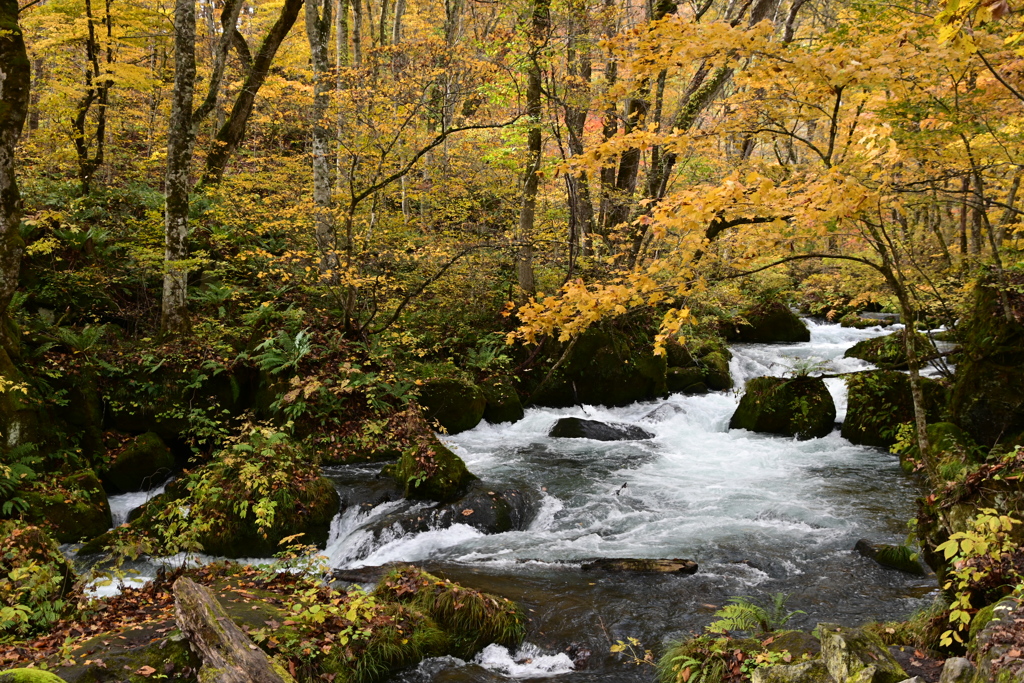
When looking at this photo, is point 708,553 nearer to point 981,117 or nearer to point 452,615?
point 452,615

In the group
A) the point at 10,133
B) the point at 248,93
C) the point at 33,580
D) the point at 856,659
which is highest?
the point at 248,93

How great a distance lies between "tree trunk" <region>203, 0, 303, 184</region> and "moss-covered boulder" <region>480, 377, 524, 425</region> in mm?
8507

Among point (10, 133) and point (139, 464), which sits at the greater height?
point (10, 133)

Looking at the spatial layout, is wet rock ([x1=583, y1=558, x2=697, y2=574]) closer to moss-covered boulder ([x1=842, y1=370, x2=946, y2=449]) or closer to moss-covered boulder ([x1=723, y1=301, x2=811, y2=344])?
moss-covered boulder ([x1=842, y1=370, x2=946, y2=449])

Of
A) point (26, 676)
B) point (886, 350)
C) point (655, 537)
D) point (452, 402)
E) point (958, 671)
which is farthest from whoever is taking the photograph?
point (886, 350)

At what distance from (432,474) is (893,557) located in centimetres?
576

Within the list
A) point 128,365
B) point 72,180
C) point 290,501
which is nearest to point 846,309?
point 290,501

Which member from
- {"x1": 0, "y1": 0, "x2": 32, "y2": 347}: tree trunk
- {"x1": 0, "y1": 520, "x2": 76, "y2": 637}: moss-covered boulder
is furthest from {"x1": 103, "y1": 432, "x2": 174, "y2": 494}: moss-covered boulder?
{"x1": 0, "y1": 520, "x2": 76, "y2": 637}: moss-covered boulder

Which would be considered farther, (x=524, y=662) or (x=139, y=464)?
(x=139, y=464)

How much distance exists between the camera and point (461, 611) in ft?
17.4

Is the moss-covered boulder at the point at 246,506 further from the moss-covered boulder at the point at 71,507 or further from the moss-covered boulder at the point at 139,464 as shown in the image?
the moss-covered boulder at the point at 139,464

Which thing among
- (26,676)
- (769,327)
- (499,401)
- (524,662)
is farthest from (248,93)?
(769,327)

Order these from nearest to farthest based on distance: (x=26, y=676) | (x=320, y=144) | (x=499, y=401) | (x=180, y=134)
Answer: (x=26, y=676), (x=180, y=134), (x=320, y=144), (x=499, y=401)

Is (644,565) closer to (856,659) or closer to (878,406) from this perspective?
(856,659)
